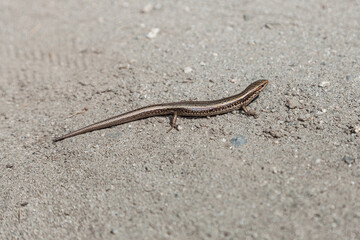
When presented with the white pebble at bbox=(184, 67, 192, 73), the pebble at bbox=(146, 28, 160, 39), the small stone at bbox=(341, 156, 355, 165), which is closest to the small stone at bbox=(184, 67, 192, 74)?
the white pebble at bbox=(184, 67, 192, 73)

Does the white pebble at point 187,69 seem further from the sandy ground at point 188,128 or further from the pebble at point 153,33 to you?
the pebble at point 153,33

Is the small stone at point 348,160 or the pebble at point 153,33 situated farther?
the pebble at point 153,33

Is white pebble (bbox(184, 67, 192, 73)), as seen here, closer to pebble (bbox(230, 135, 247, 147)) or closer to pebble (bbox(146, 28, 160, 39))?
pebble (bbox(146, 28, 160, 39))

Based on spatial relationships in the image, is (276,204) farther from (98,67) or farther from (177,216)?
(98,67)

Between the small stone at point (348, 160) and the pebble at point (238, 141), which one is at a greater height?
the small stone at point (348, 160)

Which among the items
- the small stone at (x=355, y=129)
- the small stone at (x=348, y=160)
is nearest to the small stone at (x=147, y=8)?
the small stone at (x=355, y=129)

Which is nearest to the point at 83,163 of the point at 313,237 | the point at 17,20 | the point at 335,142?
the point at 313,237

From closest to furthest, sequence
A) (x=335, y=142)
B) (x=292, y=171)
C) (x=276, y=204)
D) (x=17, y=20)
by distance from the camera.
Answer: (x=276, y=204) < (x=292, y=171) < (x=335, y=142) < (x=17, y=20)
